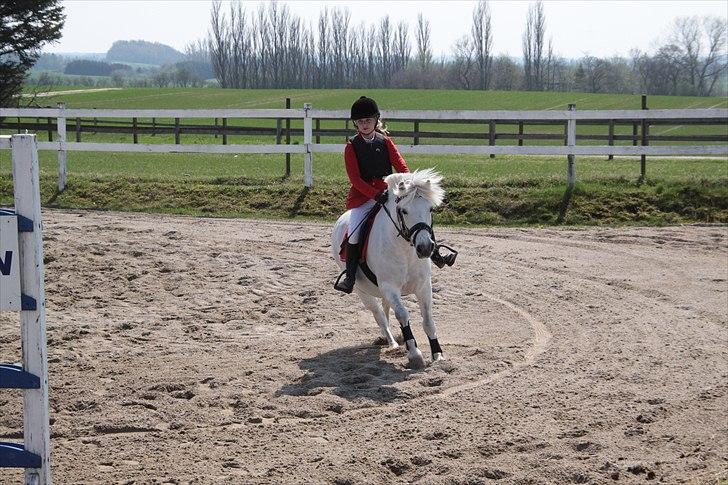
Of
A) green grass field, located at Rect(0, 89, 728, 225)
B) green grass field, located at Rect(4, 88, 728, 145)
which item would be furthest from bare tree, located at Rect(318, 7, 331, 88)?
green grass field, located at Rect(0, 89, 728, 225)

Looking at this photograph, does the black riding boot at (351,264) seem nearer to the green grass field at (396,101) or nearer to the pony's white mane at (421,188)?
the pony's white mane at (421,188)

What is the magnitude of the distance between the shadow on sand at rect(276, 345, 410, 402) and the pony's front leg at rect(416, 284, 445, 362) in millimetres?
374

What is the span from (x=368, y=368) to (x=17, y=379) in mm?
4095

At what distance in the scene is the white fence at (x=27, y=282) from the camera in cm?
464

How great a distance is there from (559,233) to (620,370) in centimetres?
741

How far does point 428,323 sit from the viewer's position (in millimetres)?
8734

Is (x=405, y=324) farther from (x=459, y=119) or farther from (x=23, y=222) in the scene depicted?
(x=459, y=119)

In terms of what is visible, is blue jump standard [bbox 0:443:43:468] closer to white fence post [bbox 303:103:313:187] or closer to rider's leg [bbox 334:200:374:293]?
rider's leg [bbox 334:200:374:293]

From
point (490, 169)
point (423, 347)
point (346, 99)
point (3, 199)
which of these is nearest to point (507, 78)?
point (346, 99)

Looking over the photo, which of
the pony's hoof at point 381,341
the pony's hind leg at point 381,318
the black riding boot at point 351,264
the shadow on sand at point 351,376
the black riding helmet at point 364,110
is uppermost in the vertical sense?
the black riding helmet at point 364,110

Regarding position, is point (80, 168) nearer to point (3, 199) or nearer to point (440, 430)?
point (3, 199)

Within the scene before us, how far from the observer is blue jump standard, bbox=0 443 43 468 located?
15.7ft

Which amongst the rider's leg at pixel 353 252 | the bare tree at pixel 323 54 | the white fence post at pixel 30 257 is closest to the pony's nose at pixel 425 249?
the rider's leg at pixel 353 252

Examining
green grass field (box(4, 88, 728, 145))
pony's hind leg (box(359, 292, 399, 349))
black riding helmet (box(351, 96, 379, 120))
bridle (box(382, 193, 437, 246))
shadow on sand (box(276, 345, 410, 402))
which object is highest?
green grass field (box(4, 88, 728, 145))
